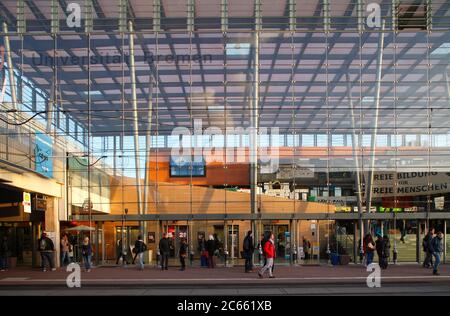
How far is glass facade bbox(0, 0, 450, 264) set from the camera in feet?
84.4

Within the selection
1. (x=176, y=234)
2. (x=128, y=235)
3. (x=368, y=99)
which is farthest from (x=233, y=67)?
Result: (x=128, y=235)

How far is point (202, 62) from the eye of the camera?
27.2m

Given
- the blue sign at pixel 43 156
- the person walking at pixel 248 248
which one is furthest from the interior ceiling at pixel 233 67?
the person walking at pixel 248 248

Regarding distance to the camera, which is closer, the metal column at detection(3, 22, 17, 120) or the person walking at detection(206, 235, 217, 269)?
the person walking at detection(206, 235, 217, 269)

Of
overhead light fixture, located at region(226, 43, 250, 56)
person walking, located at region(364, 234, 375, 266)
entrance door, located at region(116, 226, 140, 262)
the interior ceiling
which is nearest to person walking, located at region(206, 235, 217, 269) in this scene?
entrance door, located at region(116, 226, 140, 262)

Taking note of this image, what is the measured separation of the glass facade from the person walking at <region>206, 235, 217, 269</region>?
236 cm

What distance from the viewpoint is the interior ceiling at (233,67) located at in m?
26.1

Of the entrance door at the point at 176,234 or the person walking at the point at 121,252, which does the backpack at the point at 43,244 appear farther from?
the entrance door at the point at 176,234

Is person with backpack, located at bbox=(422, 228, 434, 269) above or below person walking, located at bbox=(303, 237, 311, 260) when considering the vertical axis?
above

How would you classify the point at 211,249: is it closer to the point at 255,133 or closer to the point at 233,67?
the point at 255,133

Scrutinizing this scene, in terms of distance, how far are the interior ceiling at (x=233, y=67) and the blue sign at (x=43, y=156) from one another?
318cm

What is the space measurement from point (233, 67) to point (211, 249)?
9999mm

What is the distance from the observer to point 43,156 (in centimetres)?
2283

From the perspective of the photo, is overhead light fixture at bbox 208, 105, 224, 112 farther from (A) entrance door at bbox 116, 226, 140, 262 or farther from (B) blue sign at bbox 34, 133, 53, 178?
(B) blue sign at bbox 34, 133, 53, 178
